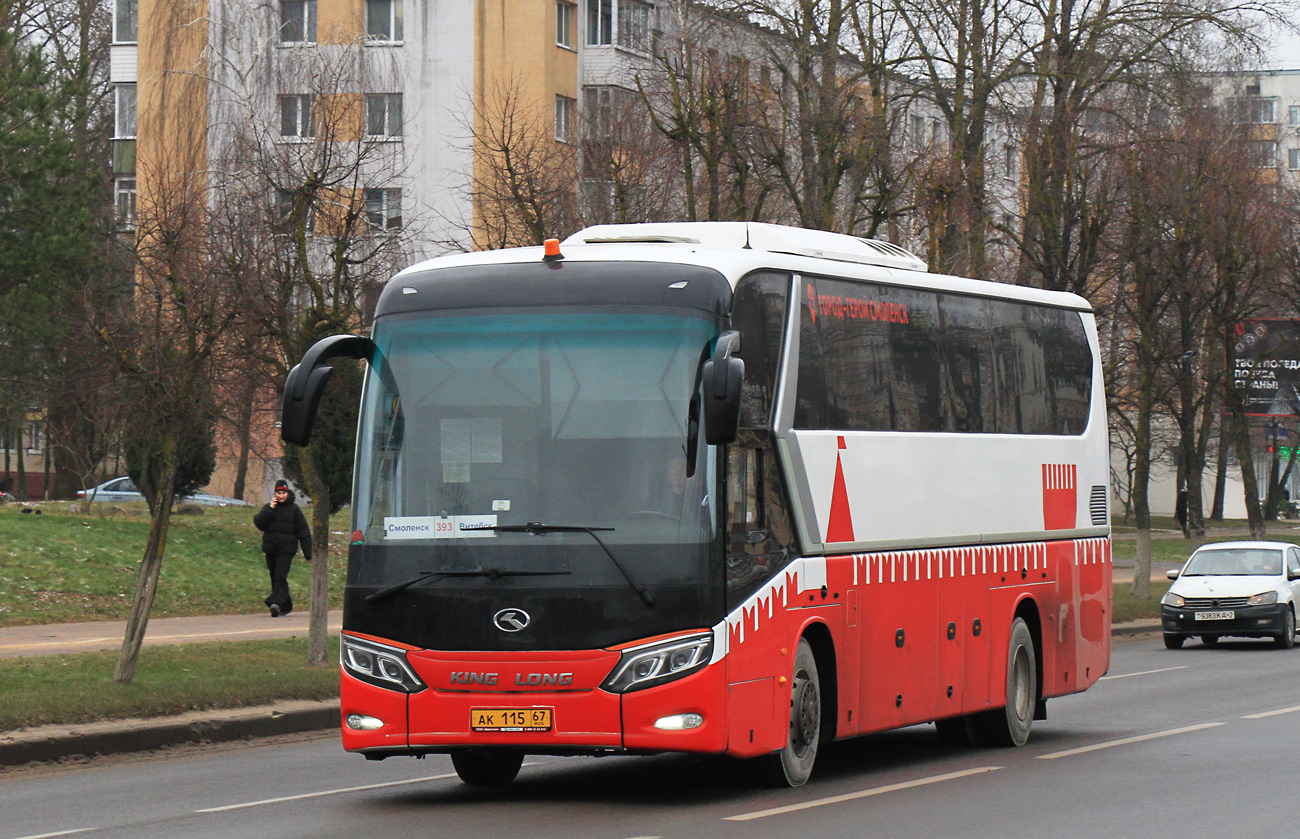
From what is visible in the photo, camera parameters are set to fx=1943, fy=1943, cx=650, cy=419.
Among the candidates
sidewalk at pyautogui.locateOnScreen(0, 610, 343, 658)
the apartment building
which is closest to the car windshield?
sidewalk at pyautogui.locateOnScreen(0, 610, 343, 658)

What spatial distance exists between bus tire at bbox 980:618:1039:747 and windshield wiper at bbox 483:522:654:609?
17.3ft

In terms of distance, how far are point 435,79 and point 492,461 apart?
44894 mm

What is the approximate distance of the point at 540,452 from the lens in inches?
438

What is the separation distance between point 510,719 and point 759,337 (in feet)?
9.23

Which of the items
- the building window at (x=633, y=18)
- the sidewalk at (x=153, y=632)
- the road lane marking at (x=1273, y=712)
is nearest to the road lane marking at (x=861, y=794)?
the road lane marking at (x=1273, y=712)

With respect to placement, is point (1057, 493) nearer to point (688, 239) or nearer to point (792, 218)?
point (688, 239)

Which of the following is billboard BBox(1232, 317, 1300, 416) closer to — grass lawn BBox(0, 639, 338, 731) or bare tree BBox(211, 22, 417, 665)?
bare tree BBox(211, 22, 417, 665)

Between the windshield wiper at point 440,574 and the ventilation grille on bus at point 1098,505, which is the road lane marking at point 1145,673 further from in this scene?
the windshield wiper at point 440,574

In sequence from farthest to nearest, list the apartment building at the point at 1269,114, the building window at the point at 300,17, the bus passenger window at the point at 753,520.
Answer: the apartment building at the point at 1269,114, the building window at the point at 300,17, the bus passenger window at the point at 753,520

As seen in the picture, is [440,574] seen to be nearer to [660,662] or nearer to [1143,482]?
[660,662]

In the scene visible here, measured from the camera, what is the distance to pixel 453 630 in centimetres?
1104

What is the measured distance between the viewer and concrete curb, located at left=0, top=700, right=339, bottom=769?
14148 millimetres

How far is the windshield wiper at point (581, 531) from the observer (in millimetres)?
10852

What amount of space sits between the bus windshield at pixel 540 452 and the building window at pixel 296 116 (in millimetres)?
10424
